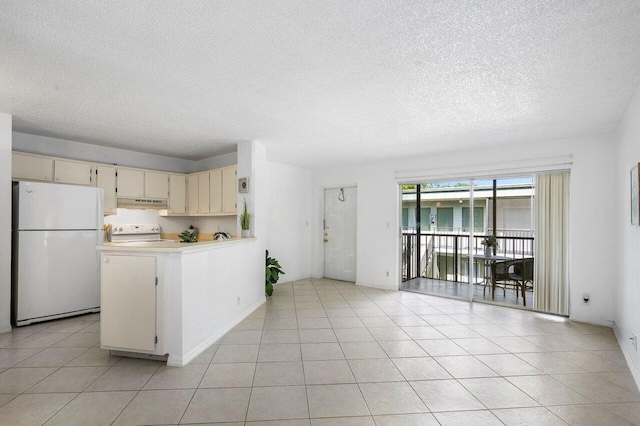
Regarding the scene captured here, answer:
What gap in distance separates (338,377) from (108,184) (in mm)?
4508

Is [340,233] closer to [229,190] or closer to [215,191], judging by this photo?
[229,190]

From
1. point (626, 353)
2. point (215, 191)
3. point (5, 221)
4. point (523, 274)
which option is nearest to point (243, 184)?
point (215, 191)

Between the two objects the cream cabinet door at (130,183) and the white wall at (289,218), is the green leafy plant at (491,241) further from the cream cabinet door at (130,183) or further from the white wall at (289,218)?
the cream cabinet door at (130,183)

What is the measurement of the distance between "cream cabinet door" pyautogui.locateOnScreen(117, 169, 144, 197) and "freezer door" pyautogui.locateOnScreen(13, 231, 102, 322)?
90 cm

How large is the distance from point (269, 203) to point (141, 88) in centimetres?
348

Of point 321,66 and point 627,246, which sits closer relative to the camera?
point 321,66

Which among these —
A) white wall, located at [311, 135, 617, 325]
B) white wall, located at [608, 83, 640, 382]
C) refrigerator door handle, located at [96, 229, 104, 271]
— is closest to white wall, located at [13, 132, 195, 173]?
refrigerator door handle, located at [96, 229, 104, 271]

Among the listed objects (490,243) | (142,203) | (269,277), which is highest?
(142,203)

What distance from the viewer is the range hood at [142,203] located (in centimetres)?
492

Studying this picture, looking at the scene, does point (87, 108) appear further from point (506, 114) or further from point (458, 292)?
point (458, 292)

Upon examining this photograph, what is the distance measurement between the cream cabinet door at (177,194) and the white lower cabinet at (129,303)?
2695 millimetres

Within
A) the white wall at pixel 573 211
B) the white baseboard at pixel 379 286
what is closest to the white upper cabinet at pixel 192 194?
the white wall at pixel 573 211

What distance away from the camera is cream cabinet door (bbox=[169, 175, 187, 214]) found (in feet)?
17.9

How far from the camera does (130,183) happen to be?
16.3ft
